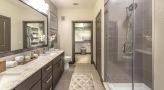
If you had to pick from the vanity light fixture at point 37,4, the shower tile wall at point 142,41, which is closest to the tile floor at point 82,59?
the vanity light fixture at point 37,4

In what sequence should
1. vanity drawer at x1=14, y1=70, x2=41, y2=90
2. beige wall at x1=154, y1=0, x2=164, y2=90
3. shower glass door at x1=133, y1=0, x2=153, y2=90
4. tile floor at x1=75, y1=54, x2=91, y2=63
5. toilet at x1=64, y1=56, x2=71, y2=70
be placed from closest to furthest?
1. beige wall at x1=154, y1=0, x2=164, y2=90
2. vanity drawer at x1=14, y1=70, x2=41, y2=90
3. shower glass door at x1=133, y1=0, x2=153, y2=90
4. toilet at x1=64, y1=56, x2=71, y2=70
5. tile floor at x1=75, y1=54, x2=91, y2=63

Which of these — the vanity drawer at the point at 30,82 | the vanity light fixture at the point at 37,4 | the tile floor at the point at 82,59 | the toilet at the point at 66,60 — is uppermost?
the vanity light fixture at the point at 37,4

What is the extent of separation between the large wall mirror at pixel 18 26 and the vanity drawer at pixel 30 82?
2.33 feet

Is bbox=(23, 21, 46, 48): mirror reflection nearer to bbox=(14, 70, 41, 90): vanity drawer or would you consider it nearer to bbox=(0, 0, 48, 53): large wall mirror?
bbox=(0, 0, 48, 53): large wall mirror

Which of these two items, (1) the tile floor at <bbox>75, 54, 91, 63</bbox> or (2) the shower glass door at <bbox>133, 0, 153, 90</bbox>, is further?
(1) the tile floor at <bbox>75, 54, 91, 63</bbox>

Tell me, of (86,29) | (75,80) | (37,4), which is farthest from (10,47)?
(86,29)

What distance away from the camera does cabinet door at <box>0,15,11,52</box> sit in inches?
80.0

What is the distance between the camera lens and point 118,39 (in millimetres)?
3365

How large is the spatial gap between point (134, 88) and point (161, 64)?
2.15 m

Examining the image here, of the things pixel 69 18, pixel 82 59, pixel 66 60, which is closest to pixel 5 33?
pixel 66 60

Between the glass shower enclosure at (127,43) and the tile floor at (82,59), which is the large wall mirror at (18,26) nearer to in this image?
the glass shower enclosure at (127,43)

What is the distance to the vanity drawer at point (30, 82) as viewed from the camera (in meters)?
1.40

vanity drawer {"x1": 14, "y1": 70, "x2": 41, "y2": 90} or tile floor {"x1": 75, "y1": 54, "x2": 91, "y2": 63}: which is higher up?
vanity drawer {"x1": 14, "y1": 70, "x2": 41, "y2": 90}

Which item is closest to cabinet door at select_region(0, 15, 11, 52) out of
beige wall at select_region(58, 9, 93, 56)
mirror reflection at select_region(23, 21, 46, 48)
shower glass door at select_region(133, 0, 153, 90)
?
mirror reflection at select_region(23, 21, 46, 48)
